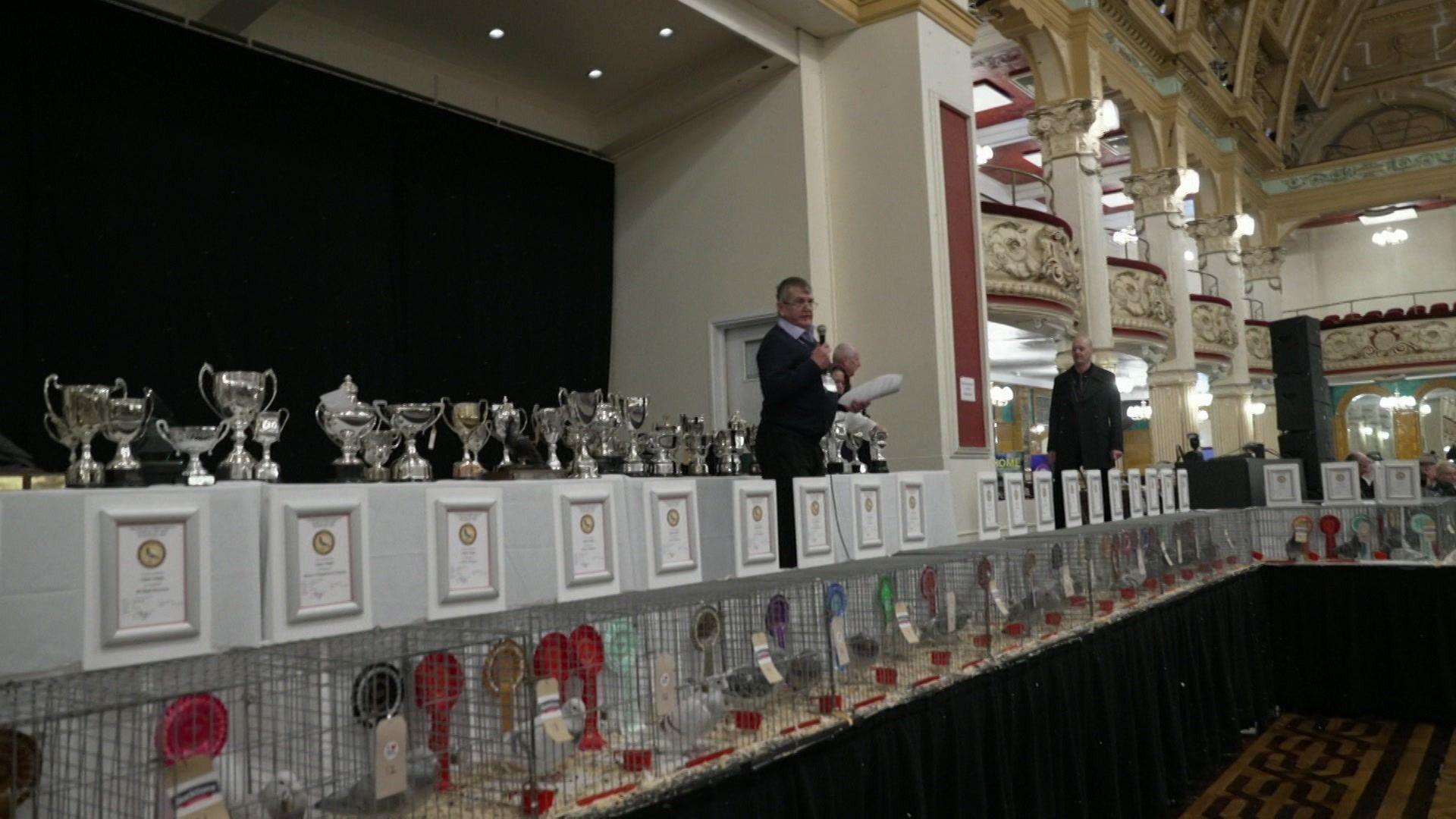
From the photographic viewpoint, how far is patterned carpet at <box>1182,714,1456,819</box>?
3.78 m

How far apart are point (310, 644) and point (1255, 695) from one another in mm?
4682

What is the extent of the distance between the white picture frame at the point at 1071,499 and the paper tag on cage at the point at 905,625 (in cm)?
264

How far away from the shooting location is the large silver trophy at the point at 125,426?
207 centimetres

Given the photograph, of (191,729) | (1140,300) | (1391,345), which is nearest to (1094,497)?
(191,729)

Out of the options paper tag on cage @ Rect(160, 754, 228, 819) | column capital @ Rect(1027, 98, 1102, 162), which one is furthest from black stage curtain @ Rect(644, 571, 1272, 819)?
column capital @ Rect(1027, 98, 1102, 162)

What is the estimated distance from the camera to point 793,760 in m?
1.95

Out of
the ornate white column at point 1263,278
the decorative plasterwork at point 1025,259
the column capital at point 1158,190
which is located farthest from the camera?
the ornate white column at point 1263,278

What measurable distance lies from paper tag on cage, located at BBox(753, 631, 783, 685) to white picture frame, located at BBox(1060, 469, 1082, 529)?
10.5 ft

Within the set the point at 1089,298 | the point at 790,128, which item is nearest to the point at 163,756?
the point at 790,128

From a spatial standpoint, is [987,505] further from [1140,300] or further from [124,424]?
[1140,300]

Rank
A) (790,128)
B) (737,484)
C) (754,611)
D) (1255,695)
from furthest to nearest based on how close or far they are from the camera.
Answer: (790,128) < (1255,695) < (737,484) < (754,611)

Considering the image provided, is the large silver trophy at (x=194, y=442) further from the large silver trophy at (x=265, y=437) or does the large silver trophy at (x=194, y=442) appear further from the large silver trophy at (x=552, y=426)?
the large silver trophy at (x=552, y=426)

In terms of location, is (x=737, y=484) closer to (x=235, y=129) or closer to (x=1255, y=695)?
(x=1255, y=695)

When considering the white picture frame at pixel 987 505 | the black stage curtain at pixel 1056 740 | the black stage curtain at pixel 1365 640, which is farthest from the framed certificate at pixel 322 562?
the black stage curtain at pixel 1365 640
